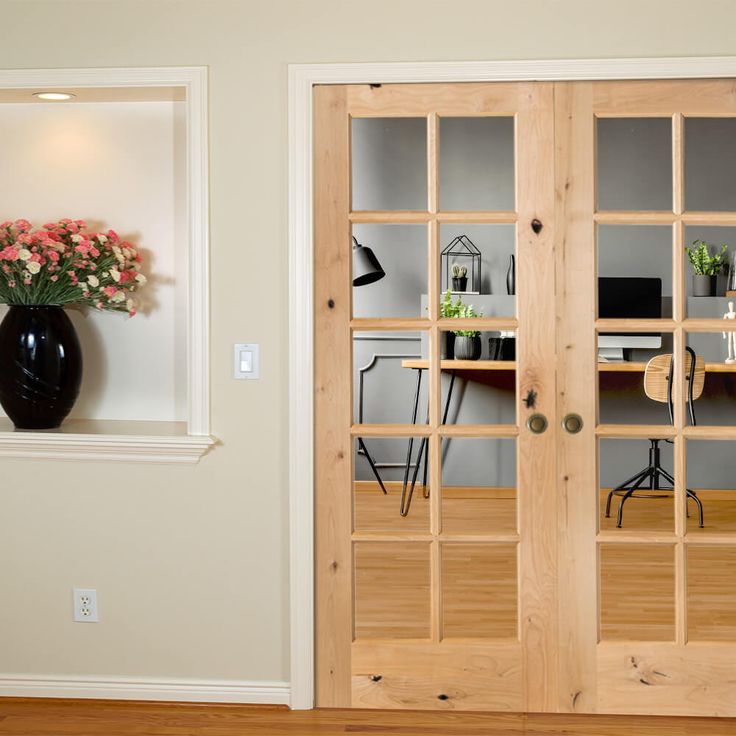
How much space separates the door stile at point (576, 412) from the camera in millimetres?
2502

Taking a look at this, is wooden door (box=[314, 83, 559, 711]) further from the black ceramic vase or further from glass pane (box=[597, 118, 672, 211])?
glass pane (box=[597, 118, 672, 211])

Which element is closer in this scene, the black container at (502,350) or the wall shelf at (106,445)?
the wall shelf at (106,445)

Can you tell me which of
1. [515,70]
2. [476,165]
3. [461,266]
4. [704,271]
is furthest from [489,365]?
[461,266]

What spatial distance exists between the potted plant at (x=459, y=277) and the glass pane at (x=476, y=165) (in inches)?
17.2

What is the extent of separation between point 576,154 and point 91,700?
229cm

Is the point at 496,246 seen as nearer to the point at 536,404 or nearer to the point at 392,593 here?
the point at 392,593

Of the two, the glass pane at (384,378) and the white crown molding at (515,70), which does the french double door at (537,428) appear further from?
the glass pane at (384,378)

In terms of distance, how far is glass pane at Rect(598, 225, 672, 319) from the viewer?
342 cm

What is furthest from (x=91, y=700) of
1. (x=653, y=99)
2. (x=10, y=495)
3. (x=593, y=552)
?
(x=653, y=99)

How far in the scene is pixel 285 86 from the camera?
2510 mm

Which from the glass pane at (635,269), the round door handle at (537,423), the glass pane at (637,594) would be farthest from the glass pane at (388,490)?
the round door handle at (537,423)

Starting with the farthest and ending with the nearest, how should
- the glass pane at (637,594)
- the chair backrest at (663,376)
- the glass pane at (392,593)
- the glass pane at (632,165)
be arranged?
the glass pane at (632,165), the glass pane at (392,593), the glass pane at (637,594), the chair backrest at (663,376)

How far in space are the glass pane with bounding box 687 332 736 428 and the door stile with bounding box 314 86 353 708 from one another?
2373 mm

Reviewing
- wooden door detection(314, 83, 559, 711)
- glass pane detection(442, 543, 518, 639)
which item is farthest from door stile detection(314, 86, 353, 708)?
glass pane detection(442, 543, 518, 639)
